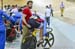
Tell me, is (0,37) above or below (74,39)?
above

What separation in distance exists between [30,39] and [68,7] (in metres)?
33.1

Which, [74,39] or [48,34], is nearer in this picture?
[48,34]

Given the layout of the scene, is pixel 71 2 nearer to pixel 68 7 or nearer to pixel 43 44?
pixel 68 7

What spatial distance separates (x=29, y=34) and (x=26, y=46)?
0.39 m

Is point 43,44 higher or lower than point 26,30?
lower

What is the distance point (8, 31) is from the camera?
1191 cm

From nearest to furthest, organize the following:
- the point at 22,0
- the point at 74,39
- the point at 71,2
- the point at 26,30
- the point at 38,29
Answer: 1. the point at 26,30
2. the point at 38,29
3. the point at 74,39
4. the point at 22,0
5. the point at 71,2

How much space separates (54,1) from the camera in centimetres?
4328

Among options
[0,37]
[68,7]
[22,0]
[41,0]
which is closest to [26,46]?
[0,37]

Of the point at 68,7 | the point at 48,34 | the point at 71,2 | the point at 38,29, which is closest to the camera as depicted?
the point at 38,29

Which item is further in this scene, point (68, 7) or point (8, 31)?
point (68, 7)

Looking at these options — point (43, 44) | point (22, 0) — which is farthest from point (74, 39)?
point (22, 0)

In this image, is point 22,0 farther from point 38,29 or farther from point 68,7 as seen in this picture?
point 38,29

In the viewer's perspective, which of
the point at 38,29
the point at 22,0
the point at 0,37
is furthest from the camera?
the point at 22,0
